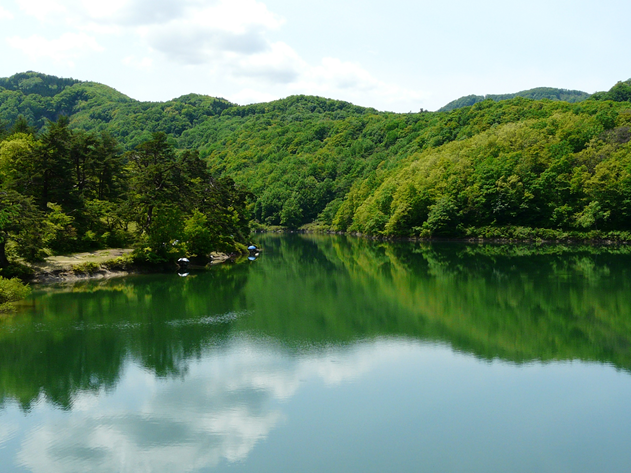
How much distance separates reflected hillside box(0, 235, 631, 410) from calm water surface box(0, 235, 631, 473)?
0.46 feet

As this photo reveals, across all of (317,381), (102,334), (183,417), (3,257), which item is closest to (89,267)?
(3,257)

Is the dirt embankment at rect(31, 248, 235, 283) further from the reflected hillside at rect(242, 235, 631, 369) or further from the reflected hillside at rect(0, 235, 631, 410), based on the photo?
the reflected hillside at rect(242, 235, 631, 369)

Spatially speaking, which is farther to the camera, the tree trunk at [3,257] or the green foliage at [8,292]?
the tree trunk at [3,257]

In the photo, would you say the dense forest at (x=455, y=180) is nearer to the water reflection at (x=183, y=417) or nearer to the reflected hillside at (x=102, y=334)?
the reflected hillside at (x=102, y=334)

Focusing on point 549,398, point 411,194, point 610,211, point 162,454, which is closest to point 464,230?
point 411,194

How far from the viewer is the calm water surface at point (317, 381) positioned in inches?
488

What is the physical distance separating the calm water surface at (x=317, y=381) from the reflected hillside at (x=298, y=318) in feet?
0.46

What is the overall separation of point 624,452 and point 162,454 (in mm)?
11344

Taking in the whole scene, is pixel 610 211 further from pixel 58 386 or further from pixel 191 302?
pixel 58 386

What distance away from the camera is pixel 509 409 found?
14.9m

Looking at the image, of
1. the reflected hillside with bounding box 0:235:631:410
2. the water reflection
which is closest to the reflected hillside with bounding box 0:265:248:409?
the reflected hillside with bounding box 0:235:631:410

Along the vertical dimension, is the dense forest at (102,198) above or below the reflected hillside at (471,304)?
above

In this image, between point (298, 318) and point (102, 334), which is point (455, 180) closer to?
point (298, 318)

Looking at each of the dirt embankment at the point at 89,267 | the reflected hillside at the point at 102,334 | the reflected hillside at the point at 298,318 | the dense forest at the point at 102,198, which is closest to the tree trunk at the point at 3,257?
the dense forest at the point at 102,198
